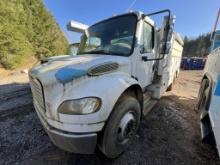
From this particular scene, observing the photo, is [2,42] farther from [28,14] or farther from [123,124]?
[123,124]

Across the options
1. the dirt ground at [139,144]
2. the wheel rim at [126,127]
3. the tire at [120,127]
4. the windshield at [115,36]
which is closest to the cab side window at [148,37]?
the windshield at [115,36]

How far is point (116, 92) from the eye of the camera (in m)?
1.94

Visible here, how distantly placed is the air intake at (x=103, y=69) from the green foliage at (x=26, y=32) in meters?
11.3

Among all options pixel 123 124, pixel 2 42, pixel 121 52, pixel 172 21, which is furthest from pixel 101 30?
pixel 2 42

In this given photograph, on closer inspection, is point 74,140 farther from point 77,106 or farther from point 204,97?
point 204,97

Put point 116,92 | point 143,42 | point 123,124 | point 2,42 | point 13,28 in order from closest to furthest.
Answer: point 116,92 < point 123,124 < point 143,42 < point 2,42 < point 13,28

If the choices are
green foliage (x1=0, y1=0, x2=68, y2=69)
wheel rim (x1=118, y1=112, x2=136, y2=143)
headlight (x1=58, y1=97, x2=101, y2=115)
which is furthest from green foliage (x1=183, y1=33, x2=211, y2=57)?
headlight (x1=58, y1=97, x2=101, y2=115)

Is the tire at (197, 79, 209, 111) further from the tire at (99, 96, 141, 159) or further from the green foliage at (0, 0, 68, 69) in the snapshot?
the green foliage at (0, 0, 68, 69)

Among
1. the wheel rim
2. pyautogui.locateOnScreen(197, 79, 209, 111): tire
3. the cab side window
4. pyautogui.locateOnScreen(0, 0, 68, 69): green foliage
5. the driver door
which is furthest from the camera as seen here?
pyautogui.locateOnScreen(0, 0, 68, 69): green foliage

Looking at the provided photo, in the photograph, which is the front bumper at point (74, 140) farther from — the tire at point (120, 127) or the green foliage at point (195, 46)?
the green foliage at point (195, 46)

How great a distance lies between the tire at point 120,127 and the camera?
6.44 ft

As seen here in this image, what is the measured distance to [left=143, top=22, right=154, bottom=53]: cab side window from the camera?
3.01 metres

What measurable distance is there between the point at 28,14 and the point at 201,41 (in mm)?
50624

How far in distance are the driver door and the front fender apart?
3.34 ft
